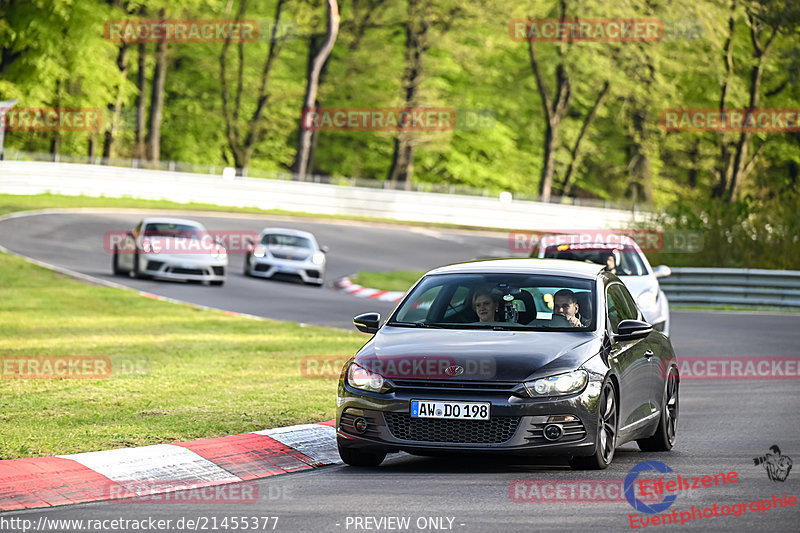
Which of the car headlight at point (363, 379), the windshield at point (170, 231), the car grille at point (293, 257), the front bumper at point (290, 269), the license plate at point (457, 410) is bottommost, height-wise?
the front bumper at point (290, 269)

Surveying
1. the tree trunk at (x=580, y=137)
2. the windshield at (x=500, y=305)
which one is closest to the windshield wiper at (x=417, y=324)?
the windshield at (x=500, y=305)

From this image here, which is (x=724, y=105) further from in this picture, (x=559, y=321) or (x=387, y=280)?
(x=559, y=321)

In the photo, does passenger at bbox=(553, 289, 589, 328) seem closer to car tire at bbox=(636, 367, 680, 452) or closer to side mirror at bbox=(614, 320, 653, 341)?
side mirror at bbox=(614, 320, 653, 341)

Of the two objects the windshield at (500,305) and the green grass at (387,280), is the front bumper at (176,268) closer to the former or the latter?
the green grass at (387,280)

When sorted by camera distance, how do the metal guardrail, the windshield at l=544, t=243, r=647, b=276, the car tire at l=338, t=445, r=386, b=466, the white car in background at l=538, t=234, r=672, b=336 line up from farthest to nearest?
the metal guardrail < the windshield at l=544, t=243, r=647, b=276 < the white car in background at l=538, t=234, r=672, b=336 < the car tire at l=338, t=445, r=386, b=466

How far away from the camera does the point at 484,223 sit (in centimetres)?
5712

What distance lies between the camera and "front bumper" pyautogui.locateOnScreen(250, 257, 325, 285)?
31.2 meters

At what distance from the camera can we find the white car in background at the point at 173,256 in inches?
1120

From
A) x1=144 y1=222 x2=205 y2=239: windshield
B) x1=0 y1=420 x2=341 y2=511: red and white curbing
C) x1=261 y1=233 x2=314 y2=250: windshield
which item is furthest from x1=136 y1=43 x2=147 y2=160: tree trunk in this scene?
x1=0 y1=420 x2=341 y2=511: red and white curbing

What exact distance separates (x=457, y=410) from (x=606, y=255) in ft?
33.4

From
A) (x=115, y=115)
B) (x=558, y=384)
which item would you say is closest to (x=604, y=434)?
(x=558, y=384)

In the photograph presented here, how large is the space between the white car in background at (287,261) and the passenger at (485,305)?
21595 mm

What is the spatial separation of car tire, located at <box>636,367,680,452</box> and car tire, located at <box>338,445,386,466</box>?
2.28 meters

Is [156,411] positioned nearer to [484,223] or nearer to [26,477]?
[26,477]
